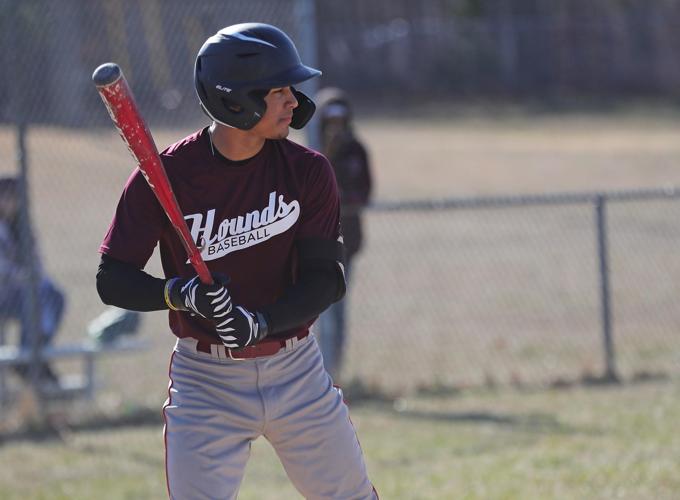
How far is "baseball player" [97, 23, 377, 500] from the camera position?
3627 millimetres

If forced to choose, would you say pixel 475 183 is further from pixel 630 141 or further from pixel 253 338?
pixel 253 338

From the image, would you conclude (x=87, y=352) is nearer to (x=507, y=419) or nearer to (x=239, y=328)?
(x=507, y=419)

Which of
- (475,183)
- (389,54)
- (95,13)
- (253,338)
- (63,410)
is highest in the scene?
(253,338)

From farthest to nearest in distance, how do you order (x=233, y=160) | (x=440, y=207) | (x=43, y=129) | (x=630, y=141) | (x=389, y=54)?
(x=389, y=54) < (x=630, y=141) < (x=43, y=129) < (x=440, y=207) < (x=233, y=160)

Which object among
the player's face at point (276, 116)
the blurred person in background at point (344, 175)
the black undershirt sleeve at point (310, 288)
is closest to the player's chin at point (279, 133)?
the player's face at point (276, 116)

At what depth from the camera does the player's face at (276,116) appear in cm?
366

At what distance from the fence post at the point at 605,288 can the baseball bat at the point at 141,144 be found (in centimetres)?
562

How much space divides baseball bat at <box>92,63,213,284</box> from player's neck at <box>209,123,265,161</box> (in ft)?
0.92

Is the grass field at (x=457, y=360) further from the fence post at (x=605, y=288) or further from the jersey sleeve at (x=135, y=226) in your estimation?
the jersey sleeve at (x=135, y=226)

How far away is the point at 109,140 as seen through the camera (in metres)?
10.1

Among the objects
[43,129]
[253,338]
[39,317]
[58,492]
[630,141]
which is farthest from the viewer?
[630,141]

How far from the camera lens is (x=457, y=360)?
946 centimetres

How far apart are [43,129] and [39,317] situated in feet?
7.65

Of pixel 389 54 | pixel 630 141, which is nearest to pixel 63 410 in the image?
pixel 630 141
